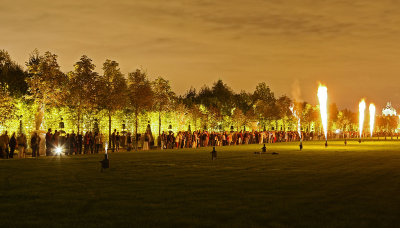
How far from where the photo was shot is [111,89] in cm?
5656

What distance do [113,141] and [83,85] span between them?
10.0 meters

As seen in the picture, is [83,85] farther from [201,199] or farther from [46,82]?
[201,199]

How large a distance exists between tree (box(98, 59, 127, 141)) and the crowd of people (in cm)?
329

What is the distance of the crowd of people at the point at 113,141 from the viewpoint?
3622 cm

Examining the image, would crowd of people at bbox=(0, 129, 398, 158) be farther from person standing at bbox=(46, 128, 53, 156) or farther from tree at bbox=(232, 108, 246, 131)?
tree at bbox=(232, 108, 246, 131)

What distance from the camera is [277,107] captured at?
115m

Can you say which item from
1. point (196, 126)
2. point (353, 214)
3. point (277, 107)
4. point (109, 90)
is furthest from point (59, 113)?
point (277, 107)

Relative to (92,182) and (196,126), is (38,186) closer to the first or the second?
(92,182)

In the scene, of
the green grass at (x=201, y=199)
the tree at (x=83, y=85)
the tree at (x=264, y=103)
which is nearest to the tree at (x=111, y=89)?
the tree at (x=83, y=85)

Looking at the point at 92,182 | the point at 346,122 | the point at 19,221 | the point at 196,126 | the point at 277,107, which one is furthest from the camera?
the point at 346,122

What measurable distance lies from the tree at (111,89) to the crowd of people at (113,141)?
10.8 ft

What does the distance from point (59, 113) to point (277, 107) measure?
211ft

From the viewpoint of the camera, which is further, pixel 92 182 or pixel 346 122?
pixel 346 122

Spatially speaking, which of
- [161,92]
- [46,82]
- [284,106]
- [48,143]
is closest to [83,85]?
[46,82]
